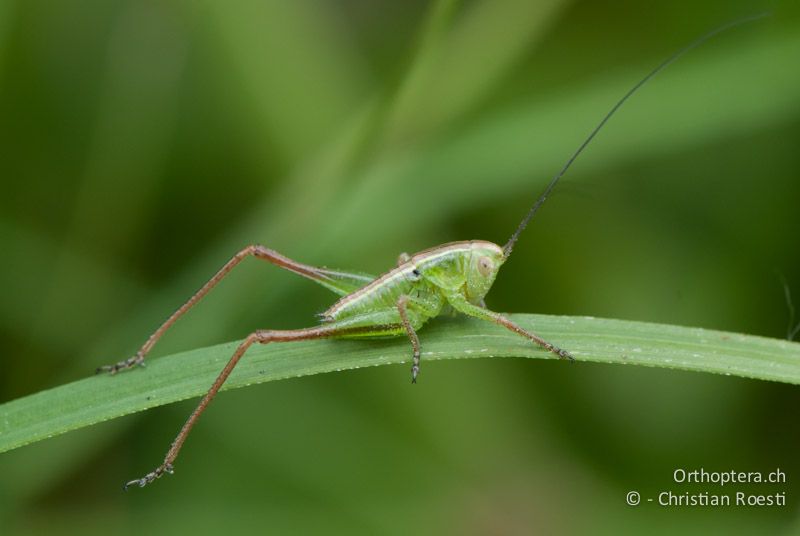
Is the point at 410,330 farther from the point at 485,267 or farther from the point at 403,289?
the point at 485,267

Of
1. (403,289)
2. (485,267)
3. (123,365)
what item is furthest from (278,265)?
(485,267)

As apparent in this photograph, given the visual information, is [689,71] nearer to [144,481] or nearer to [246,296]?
[246,296]

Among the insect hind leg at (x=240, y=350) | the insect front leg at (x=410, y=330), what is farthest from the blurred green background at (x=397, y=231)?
the insect front leg at (x=410, y=330)

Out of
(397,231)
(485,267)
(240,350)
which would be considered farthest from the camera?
(397,231)

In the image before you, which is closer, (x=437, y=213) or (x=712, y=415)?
(x=712, y=415)

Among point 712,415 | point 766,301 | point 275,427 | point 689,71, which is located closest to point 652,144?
point 689,71

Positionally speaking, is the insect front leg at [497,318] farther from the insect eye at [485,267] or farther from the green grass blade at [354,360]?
the insect eye at [485,267]
